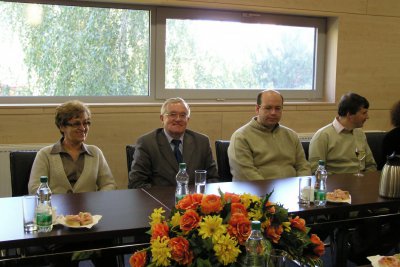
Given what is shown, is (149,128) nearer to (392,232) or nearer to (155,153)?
(155,153)

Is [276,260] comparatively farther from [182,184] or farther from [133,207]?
[182,184]

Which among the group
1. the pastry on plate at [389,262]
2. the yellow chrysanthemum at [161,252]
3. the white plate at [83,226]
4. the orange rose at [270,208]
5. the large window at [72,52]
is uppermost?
the large window at [72,52]

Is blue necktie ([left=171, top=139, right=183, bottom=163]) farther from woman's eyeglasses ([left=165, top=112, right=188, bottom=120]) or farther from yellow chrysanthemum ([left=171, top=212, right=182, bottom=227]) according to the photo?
yellow chrysanthemum ([left=171, top=212, right=182, bottom=227])

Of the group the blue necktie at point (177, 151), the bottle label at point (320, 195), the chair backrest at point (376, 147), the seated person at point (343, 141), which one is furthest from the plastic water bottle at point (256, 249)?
the chair backrest at point (376, 147)

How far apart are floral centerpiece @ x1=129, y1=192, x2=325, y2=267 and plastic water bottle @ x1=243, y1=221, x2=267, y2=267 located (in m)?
0.05

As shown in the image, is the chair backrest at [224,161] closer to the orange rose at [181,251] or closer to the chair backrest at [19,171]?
the chair backrest at [19,171]

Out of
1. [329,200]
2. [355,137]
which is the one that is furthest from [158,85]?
[329,200]

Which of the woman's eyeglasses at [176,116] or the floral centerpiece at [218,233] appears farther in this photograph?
the woman's eyeglasses at [176,116]

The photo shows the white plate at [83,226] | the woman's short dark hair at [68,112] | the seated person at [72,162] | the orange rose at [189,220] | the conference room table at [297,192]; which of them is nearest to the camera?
the orange rose at [189,220]

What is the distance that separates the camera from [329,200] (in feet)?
8.17

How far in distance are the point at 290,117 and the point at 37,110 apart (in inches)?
93.1

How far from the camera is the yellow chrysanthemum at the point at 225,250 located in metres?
1.22

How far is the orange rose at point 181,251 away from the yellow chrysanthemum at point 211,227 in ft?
0.16

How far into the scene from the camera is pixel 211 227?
1249mm
